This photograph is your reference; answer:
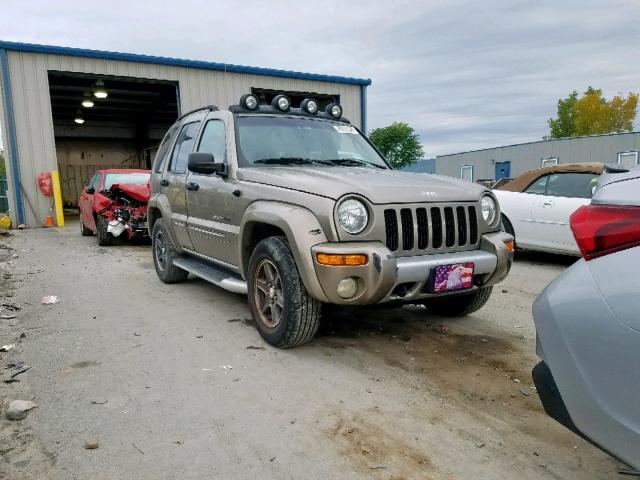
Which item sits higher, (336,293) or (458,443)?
(336,293)

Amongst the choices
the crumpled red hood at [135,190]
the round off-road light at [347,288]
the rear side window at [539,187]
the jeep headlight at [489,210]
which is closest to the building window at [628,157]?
the rear side window at [539,187]

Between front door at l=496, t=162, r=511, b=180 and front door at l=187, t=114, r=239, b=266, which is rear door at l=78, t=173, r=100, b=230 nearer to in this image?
front door at l=187, t=114, r=239, b=266

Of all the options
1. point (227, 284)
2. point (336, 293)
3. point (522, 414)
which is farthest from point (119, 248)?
point (522, 414)

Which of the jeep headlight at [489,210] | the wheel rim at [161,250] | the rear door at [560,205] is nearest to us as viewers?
the jeep headlight at [489,210]

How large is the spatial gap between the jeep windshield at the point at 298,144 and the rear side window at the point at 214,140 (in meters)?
0.21

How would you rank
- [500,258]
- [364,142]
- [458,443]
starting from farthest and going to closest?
[364,142], [500,258], [458,443]

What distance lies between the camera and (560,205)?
6.69m

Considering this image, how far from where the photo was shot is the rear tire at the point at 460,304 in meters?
4.09

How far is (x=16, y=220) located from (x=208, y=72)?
7070 mm

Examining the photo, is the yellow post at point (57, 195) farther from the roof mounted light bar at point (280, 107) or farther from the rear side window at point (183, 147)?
the roof mounted light bar at point (280, 107)

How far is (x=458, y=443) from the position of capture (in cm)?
240

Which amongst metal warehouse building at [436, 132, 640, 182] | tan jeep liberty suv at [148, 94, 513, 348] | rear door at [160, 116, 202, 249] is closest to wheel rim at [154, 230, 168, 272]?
rear door at [160, 116, 202, 249]

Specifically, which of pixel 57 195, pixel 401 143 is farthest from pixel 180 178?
pixel 401 143

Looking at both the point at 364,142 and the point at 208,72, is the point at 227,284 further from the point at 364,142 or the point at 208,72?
the point at 208,72
